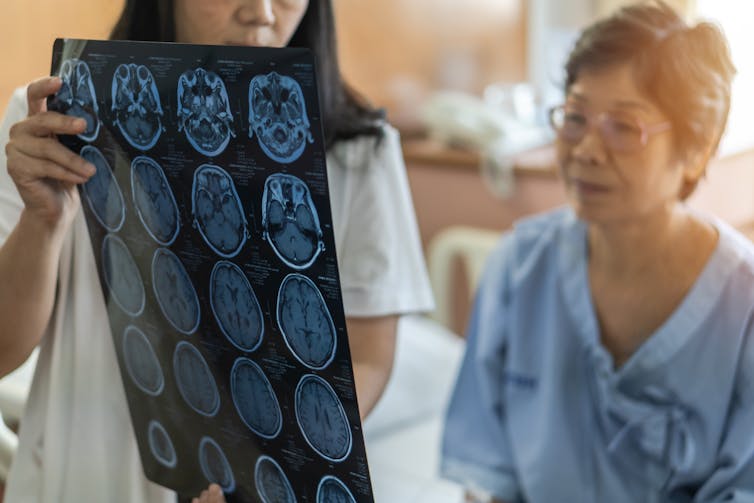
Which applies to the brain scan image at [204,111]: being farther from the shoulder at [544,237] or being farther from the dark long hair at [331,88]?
the shoulder at [544,237]

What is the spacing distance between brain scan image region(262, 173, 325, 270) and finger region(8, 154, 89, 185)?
209 mm

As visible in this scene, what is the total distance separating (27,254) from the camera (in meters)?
0.78

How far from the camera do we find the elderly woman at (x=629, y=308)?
0.99 m

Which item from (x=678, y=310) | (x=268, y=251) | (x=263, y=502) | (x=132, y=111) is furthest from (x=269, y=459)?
(x=678, y=310)

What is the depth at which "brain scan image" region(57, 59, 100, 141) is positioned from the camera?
2.44ft

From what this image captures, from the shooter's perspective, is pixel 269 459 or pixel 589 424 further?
pixel 589 424

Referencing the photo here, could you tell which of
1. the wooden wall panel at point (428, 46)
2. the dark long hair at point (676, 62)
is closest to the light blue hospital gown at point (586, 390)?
the dark long hair at point (676, 62)

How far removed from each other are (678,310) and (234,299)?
1.90 feet

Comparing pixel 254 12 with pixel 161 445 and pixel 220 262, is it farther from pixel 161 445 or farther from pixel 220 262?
pixel 161 445

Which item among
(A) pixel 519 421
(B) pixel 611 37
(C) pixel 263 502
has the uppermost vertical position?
(B) pixel 611 37

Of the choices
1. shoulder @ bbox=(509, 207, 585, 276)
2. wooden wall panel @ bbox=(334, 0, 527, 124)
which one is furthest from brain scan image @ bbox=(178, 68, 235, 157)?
wooden wall panel @ bbox=(334, 0, 527, 124)

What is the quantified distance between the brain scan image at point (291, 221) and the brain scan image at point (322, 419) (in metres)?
0.10

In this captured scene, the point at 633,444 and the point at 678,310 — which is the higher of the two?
the point at 678,310

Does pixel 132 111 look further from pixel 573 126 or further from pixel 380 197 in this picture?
pixel 573 126
